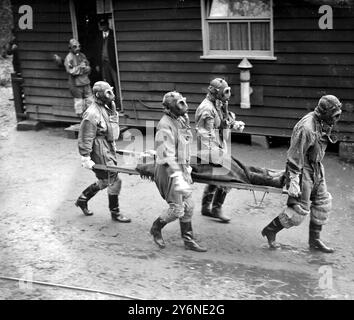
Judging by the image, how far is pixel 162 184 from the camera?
7254mm

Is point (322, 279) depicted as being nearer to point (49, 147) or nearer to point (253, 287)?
point (253, 287)

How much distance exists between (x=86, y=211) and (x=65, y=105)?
5528 mm

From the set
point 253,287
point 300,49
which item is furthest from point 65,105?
point 253,287

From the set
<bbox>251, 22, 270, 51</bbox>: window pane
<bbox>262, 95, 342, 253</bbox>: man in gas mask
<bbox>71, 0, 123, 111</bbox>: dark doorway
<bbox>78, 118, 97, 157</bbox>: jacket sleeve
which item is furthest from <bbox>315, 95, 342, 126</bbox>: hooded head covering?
<bbox>71, 0, 123, 111</bbox>: dark doorway

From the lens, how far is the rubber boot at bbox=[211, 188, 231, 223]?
838cm

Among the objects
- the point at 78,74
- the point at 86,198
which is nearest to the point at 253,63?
the point at 78,74

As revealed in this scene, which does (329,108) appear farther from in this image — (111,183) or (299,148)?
(111,183)

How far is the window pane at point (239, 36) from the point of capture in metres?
11.3

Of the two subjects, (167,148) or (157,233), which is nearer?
(167,148)

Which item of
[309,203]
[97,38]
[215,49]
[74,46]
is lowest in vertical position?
[309,203]

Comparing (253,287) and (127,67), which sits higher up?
(127,67)

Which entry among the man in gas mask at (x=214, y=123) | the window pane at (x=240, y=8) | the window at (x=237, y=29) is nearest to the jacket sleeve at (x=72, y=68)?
the window at (x=237, y=29)

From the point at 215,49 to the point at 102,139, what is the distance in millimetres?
4421

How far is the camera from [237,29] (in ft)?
37.3
